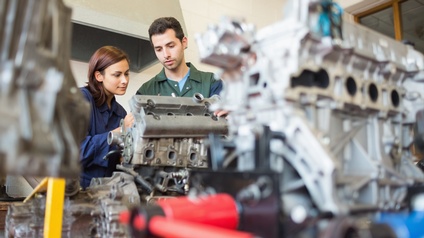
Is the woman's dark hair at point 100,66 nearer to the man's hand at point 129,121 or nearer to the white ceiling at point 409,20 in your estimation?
the man's hand at point 129,121

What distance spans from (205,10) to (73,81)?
3.51 metres

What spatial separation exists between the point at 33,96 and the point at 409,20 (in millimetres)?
4761

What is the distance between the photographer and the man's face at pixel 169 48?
2773 millimetres

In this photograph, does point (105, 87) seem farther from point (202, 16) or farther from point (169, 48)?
point (202, 16)

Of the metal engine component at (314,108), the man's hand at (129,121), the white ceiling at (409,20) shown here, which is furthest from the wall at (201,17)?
the metal engine component at (314,108)

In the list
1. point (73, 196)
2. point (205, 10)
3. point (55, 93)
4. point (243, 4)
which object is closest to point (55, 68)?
point (55, 93)

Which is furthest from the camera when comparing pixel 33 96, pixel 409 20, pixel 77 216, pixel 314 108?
pixel 409 20

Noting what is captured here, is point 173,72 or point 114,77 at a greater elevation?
point 173,72

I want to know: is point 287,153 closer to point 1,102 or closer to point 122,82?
point 1,102

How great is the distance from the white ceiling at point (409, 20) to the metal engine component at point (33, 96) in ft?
14.4

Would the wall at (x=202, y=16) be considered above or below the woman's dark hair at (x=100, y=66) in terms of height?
above

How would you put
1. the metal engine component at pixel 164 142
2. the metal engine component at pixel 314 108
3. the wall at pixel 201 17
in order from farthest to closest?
the wall at pixel 201 17
the metal engine component at pixel 164 142
the metal engine component at pixel 314 108

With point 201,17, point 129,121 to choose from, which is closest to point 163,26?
point 129,121

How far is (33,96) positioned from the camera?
0.81m
